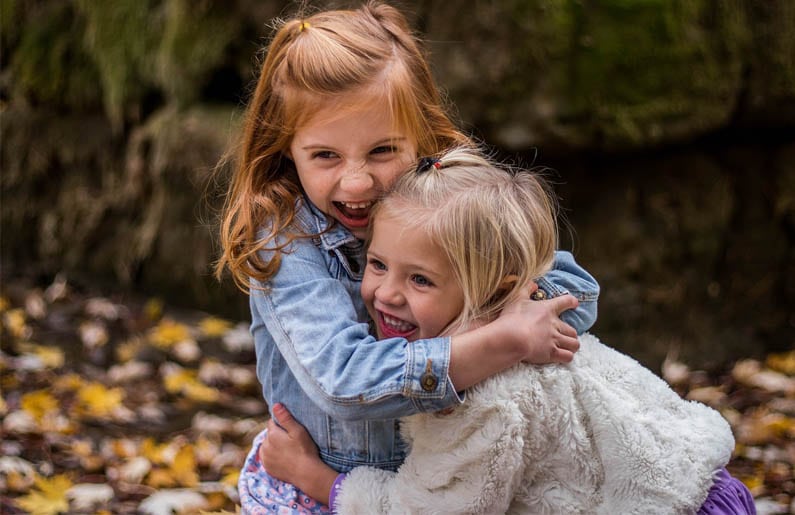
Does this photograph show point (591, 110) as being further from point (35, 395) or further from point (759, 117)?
point (35, 395)

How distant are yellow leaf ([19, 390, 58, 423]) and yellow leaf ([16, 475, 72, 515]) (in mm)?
586

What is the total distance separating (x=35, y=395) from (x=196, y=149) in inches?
57.7

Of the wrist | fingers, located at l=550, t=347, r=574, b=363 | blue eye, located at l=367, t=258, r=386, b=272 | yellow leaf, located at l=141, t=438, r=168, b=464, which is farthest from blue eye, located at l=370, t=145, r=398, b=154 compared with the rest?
yellow leaf, located at l=141, t=438, r=168, b=464

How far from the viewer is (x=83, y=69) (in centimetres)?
558

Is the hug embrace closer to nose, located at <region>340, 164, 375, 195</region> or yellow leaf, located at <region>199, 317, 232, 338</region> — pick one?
nose, located at <region>340, 164, 375, 195</region>

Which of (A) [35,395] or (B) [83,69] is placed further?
(B) [83,69]

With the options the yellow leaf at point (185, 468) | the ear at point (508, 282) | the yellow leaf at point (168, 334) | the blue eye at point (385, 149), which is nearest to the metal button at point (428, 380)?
the ear at point (508, 282)

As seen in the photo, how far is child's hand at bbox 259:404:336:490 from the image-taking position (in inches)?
87.3

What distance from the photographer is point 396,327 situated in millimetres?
2104

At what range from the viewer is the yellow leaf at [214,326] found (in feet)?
16.2

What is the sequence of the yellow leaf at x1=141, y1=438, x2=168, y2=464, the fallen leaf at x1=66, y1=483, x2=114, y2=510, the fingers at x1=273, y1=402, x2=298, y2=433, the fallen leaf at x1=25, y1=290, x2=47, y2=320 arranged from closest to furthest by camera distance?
the fingers at x1=273, y1=402, x2=298, y2=433 → the fallen leaf at x1=66, y1=483, x2=114, y2=510 → the yellow leaf at x1=141, y1=438, x2=168, y2=464 → the fallen leaf at x1=25, y1=290, x2=47, y2=320

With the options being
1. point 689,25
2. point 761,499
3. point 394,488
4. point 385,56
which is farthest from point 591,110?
point 394,488

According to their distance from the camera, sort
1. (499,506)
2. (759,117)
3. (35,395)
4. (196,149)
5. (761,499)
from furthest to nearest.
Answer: (196,149) → (759,117) → (35,395) → (761,499) → (499,506)

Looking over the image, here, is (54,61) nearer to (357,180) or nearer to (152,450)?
(152,450)
